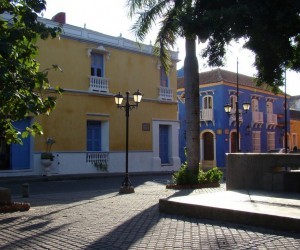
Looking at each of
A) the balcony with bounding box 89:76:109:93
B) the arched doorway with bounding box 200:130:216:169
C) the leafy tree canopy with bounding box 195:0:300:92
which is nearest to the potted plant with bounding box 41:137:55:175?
the balcony with bounding box 89:76:109:93

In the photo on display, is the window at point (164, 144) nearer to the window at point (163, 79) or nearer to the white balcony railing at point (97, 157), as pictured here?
the window at point (163, 79)

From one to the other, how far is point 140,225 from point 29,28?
399 centimetres

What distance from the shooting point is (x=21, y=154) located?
74.6ft

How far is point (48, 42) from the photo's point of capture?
77.4 feet

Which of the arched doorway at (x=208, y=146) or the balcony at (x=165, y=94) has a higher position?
the balcony at (x=165, y=94)

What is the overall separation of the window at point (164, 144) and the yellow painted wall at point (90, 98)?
0.88 m

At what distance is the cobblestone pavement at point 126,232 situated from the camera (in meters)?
6.27

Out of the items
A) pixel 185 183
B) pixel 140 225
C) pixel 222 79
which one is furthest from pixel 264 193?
pixel 222 79

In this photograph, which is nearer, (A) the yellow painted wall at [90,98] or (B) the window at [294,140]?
(A) the yellow painted wall at [90,98]

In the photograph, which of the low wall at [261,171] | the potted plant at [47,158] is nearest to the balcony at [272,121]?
the potted plant at [47,158]

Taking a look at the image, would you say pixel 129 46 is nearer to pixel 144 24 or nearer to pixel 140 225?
pixel 144 24

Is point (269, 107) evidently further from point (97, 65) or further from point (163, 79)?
point (97, 65)

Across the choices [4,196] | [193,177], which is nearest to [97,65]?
[193,177]

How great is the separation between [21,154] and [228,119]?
1887 centimetres
